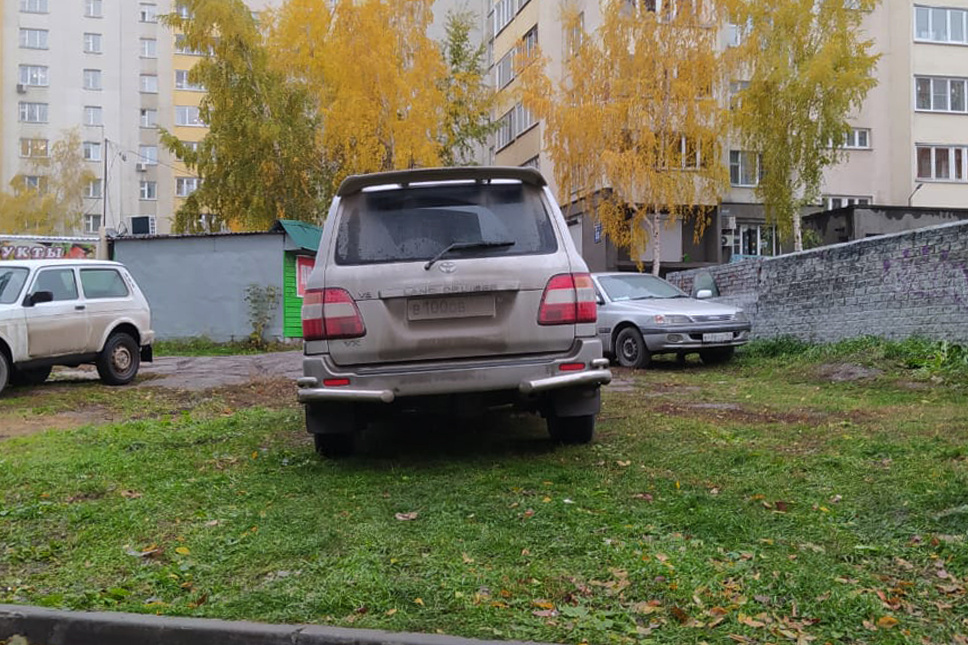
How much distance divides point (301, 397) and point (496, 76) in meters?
36.9

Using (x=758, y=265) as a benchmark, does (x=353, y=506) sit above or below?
below

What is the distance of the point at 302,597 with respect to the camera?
3525 mm

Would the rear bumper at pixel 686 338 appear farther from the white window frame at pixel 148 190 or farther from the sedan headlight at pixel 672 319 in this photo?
the white window frame at pixel 148 190

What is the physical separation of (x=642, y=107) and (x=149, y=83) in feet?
145

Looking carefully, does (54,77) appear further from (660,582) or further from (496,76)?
(660,582)

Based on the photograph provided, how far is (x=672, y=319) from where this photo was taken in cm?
1298

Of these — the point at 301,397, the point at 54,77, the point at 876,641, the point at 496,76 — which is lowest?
the point at 876,641

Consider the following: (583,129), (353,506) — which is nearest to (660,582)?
(353,506)

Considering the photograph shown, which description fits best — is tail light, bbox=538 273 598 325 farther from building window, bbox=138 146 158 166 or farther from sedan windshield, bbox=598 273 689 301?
building window, bbox=138 146 158 166

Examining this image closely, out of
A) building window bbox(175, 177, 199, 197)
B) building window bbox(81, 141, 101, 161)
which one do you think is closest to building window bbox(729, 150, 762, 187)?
building window bbox(175, 177, 199, 197)

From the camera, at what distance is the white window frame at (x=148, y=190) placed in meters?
56.5

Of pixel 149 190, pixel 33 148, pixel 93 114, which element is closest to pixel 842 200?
pixel 149 190

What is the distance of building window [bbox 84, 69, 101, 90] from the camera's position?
5581cm

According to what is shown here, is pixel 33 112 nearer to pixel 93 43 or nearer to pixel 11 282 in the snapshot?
pixel 93 43
